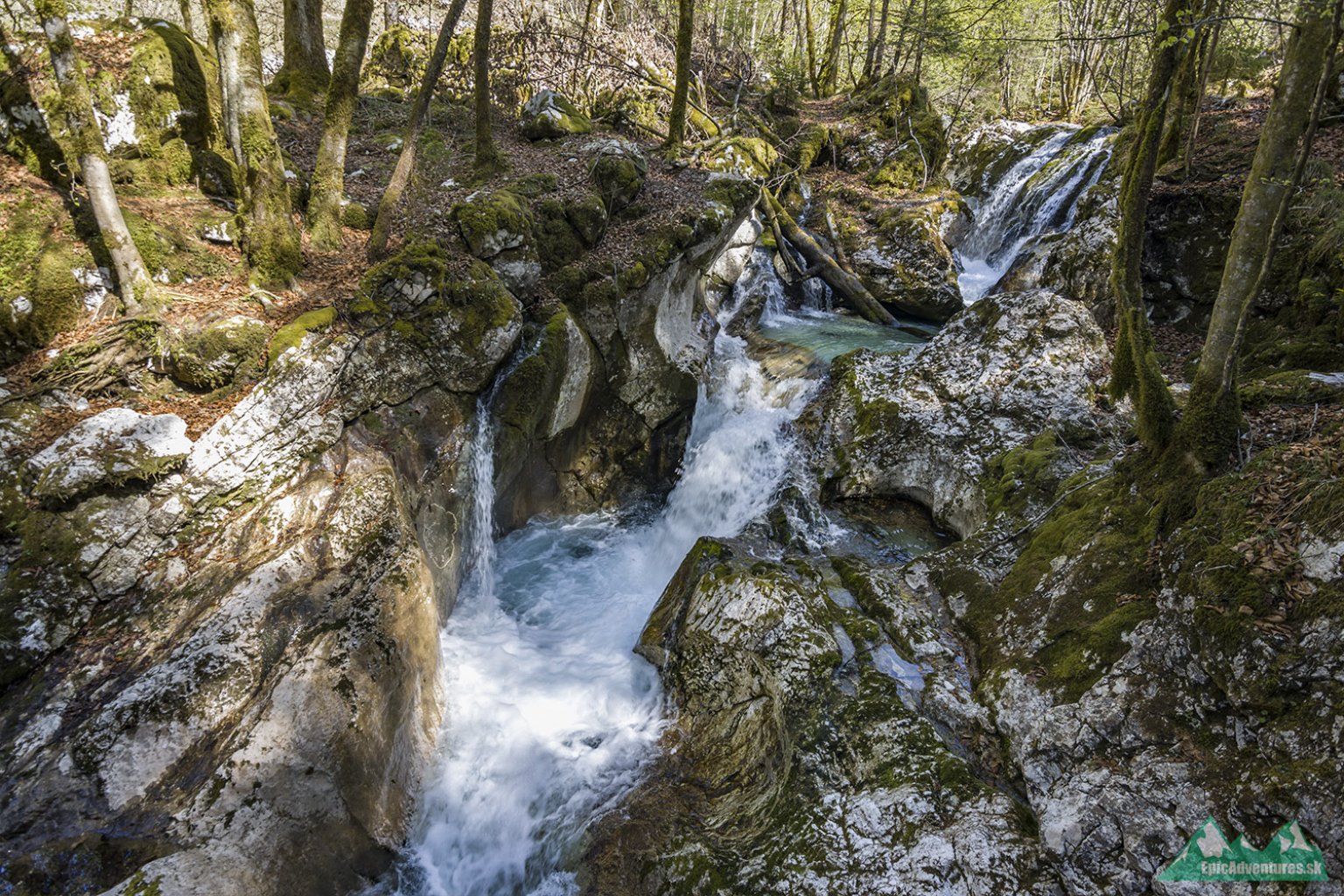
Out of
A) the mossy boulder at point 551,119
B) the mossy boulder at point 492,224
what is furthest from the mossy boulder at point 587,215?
the mossy boulder at point 551,119

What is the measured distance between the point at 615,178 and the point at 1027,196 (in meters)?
11.7

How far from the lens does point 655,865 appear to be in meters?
5.18

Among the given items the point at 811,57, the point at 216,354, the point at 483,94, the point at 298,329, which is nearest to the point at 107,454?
the point at 216,354

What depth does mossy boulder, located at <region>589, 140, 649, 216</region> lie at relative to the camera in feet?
40.0

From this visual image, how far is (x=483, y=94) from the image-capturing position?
11.6 meters

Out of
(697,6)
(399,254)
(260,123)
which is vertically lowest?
(399,254)

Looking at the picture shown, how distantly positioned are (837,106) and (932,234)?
12776 millimetres

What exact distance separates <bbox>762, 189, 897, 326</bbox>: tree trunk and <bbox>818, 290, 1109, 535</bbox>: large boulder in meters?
5.35

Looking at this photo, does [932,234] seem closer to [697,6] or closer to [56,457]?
[697,6]

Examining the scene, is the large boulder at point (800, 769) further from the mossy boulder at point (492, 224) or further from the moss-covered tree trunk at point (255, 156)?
the moss-covered tree trunk at point (255, 156)

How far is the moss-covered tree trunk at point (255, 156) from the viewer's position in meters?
8.16

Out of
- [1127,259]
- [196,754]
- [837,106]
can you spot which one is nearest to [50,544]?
[196,754]

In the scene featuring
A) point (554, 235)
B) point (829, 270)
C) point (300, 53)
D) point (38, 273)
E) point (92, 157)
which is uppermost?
point (300, 53)

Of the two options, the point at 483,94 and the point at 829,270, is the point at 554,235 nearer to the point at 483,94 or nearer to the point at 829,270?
the point at 483,94
